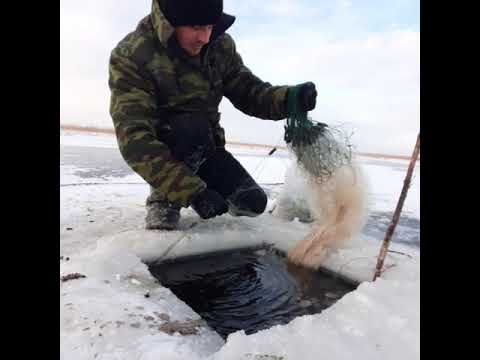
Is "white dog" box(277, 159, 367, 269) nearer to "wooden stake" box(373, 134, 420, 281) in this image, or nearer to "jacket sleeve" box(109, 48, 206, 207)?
"wooden stake" box(373, 134, 420, 281)

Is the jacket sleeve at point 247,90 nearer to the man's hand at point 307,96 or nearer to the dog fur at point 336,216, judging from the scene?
the man's hand at point 307,96

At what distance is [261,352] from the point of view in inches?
46.8

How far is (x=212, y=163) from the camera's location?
9.78 ft

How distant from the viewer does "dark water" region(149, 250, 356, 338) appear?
67.9 inches

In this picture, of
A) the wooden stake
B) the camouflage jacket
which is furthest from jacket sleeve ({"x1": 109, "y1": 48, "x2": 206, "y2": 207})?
the wooden stake

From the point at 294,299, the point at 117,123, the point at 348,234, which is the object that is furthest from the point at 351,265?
the point at 117,123

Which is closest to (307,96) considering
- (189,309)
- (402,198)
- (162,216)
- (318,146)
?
(318,146)

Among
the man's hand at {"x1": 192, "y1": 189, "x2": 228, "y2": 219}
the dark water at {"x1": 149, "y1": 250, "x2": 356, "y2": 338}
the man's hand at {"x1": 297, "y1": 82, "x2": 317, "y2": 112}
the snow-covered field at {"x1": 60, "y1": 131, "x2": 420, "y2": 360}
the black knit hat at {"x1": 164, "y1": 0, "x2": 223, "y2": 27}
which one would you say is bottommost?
the dark water at {"x1": 149, "y1": 250, "x2": 356, "y2": 338}

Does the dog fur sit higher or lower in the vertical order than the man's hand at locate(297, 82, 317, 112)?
lower

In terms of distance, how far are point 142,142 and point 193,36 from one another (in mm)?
802

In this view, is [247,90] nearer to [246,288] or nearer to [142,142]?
[142,142]
